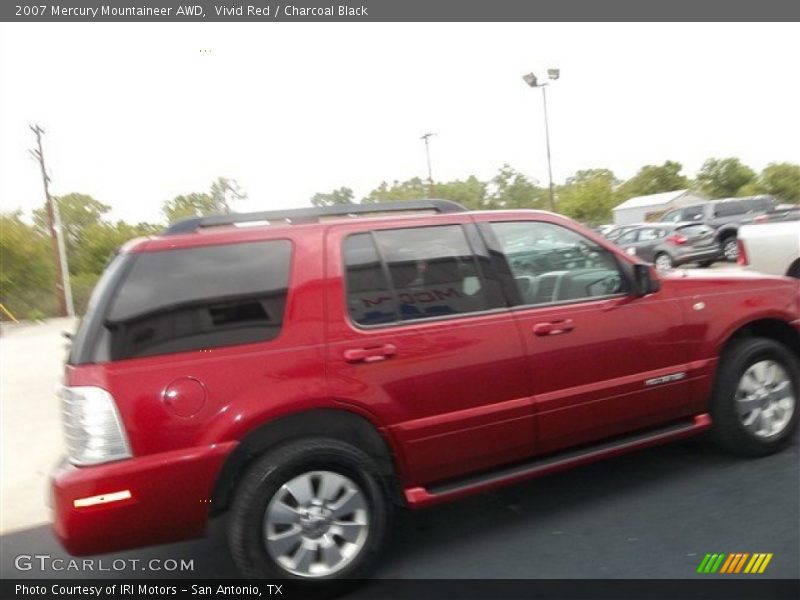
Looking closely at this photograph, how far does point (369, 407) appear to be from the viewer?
121 inches

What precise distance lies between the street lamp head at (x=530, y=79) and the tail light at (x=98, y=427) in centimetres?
2350

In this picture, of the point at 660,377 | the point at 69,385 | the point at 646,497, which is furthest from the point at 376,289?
the point at 646,497

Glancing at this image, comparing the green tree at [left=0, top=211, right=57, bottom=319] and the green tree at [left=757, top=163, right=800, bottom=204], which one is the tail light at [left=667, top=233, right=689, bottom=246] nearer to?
the green tree at [left=0, top=211, right=57, bottom=319]

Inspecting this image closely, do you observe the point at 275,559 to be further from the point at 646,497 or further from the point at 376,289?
the point at 646,497

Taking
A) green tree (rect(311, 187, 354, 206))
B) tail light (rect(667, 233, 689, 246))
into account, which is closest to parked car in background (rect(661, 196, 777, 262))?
tail light (rect(667, 233, 689, 246))

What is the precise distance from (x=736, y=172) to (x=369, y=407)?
66751 mm

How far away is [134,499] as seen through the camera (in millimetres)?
2719

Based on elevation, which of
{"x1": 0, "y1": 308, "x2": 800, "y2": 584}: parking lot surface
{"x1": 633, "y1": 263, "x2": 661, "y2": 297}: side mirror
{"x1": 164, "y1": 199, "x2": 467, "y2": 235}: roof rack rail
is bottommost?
{"x1": 0, "y1": 308, "x2": 800, "y2": 584}: parking lot surface

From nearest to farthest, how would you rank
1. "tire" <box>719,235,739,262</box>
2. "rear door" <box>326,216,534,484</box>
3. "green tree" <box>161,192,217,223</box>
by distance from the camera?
"rear door" <box>326,216,534,484</box> < "green tree" <box>161,192,217,223</box> < "tire" <box>719,235,739,262</box>

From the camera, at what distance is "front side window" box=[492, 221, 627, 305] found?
3.63 meters

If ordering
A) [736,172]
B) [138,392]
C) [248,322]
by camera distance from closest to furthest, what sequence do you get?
[138,392] < [248,322] < [736,172]

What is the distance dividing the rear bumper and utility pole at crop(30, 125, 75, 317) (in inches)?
294

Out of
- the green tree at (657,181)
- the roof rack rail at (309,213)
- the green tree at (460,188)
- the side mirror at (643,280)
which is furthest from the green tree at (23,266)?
the green tree at (657,181)

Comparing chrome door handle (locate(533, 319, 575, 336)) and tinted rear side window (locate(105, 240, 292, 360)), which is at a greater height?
tinted rear side window (locate(105, 240, 292, 360))
